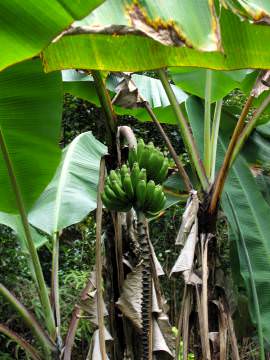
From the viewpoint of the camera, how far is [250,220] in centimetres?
189

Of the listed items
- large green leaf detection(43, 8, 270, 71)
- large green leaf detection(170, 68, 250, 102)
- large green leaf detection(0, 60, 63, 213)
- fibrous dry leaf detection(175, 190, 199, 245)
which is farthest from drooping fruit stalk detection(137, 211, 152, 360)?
large green leaf detection(170, 68, 250, 102)

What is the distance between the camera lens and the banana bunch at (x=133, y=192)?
4.09 ft

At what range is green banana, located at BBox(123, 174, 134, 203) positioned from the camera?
1.25m

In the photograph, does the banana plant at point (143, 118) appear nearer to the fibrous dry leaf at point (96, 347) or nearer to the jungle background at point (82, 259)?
the fibrous dry leaf at point (96, 347)

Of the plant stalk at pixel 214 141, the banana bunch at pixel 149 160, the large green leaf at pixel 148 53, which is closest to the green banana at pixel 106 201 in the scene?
the banana bunch at pixel 149 160

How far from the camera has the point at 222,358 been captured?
4.87 ft

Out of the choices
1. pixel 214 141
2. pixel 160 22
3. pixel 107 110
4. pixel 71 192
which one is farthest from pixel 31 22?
pixel 71 192

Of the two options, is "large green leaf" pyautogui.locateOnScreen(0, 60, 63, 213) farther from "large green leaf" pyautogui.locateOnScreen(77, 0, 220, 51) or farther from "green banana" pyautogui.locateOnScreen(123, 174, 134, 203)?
"large green leaf" pyautogui.locateOnScreen(77, 0, 220, 51)

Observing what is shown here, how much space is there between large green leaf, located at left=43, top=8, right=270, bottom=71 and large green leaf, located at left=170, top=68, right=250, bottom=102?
660mm

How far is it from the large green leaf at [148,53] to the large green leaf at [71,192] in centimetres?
86

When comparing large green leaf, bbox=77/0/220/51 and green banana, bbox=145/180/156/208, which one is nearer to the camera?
large green leaf, bbox=77/0/220/51

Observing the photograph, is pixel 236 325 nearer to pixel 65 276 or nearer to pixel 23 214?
pixel 65 276

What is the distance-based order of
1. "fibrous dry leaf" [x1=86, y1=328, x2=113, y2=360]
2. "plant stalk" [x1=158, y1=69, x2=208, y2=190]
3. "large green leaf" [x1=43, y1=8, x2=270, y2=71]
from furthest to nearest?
"plant stalk" [x1=158, y1=69, x2=208, y2=190] → "fibrous dry leaf" [x1=86, y1=328, x2=113, y2=360] → "large green leaf" [x1=43, y1=8, x2=270, y2=71]

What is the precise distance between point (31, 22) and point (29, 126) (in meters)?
0.70
